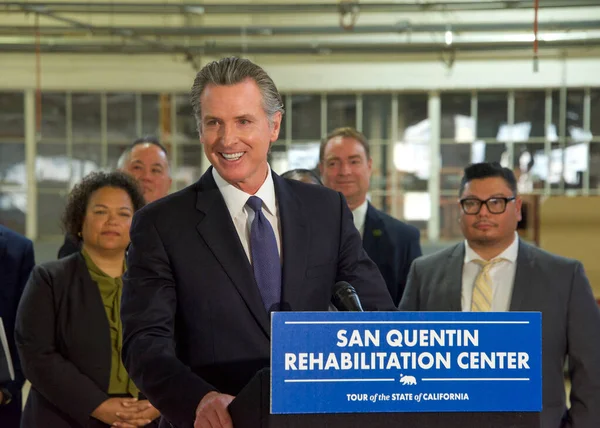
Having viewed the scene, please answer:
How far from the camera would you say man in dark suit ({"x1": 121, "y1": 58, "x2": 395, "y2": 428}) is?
4.88ft

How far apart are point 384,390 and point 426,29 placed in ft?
24.9

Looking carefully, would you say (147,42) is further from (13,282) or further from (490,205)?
(490,205)

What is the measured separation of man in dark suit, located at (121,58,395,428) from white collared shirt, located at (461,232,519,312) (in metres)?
1.27

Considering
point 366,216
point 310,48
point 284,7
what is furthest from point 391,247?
point 310,48

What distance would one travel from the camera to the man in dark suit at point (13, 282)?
10.5ft

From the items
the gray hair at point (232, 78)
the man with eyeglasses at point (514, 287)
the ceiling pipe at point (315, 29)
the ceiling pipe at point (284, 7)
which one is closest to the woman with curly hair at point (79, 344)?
the man with eyeglasses at point (514, 287)

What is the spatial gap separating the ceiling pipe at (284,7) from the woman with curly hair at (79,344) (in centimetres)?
503

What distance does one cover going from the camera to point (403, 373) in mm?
1182

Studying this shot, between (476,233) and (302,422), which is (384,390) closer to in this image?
(302,422)

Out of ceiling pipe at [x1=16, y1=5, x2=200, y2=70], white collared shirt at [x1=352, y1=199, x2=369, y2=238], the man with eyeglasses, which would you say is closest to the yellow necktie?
Answer: the man with eyeglasses

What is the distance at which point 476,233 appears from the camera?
9.43 ft

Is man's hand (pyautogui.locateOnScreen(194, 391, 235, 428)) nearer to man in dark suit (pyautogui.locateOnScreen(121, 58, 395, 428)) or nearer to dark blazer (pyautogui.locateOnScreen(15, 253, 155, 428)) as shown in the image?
man in dark suit (pyautogui.locateOnScreen(121, 58, 395, 428))

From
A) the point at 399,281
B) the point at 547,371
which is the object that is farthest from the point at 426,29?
the point at 547,371

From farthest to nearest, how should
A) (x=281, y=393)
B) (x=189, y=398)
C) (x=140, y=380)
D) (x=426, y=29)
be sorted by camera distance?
(x=426, y=29) < (x=140, y=380) < (x=189, y=398) < (x=281, y=393)
